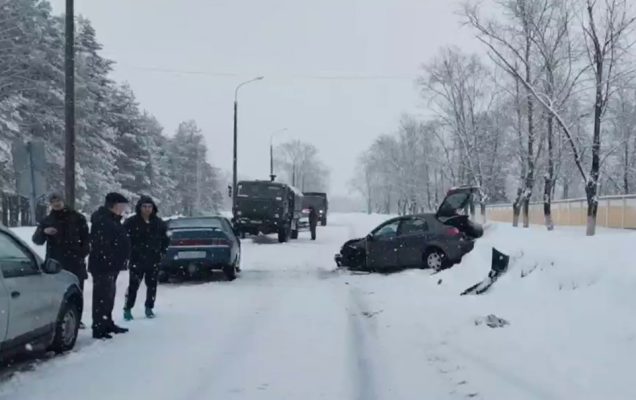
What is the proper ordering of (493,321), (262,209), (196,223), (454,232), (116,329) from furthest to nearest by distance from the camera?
1. (262,209)
2. (454,232)
3. (196,223)
4. (116,329)
5. (493,321)

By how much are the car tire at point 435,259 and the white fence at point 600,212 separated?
18.1 meters

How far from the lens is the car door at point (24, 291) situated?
20.2 feet

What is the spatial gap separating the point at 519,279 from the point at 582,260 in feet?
4.11

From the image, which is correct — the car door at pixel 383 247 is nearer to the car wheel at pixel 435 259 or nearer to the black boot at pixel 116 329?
the car wheel at pixel 435 259

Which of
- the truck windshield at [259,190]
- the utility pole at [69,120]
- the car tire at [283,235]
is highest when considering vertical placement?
the utility pole at [69,120]

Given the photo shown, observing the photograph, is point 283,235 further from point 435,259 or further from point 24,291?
point 24,291

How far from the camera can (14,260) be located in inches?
262

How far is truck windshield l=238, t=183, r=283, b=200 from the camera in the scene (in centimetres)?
3234

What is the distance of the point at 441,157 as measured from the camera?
82312mm

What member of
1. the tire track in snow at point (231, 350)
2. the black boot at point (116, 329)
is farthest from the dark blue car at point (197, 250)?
the black boot at point (116, 329)

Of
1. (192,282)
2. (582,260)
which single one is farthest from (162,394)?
(192,282)

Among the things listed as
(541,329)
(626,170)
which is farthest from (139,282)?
(626,170)

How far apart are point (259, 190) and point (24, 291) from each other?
2619cm

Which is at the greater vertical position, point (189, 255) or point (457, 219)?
point (457, 219)
